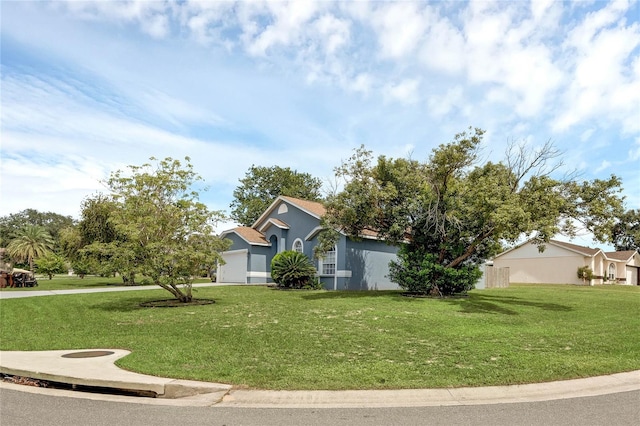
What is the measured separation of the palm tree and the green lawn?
5024cm

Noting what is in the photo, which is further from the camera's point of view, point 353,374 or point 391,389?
point 353,374

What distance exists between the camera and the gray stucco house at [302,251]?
24688 mm

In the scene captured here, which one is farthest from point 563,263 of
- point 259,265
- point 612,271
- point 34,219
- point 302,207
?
point 34,219

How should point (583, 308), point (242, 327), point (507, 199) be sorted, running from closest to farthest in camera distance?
1. point (242, 327)
2. point (507, 199)
3. point (583, 308)

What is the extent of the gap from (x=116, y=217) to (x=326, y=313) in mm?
8693

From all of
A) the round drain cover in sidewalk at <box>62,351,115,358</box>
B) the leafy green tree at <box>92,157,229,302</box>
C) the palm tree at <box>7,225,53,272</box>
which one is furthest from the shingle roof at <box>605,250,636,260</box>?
the palm tree at <box>7,225,53,272</box>

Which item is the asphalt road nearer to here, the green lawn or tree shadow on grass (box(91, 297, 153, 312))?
the green lawn

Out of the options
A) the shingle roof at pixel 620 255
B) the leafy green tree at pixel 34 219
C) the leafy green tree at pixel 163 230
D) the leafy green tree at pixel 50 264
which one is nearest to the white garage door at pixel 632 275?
the shingle roof at pixel 620 255

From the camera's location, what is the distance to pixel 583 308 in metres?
16.9

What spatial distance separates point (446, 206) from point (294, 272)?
9135 millimetres

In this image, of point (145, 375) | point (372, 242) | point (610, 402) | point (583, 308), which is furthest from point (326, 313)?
point (372, 242)

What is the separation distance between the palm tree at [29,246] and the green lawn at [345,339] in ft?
165

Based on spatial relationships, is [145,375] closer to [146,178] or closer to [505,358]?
[505,358]

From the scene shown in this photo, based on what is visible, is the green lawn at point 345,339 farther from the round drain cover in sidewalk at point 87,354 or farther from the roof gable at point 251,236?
the roof gable at point 251,236
